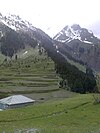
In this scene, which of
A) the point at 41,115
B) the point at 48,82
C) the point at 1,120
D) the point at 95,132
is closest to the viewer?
the point at 95,132

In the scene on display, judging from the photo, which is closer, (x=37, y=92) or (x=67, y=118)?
(x=67, y=118)

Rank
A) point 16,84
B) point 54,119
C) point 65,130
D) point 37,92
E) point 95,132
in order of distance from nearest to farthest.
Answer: point 95,132, point 65,130, point 54,119, point 37,92, point 16,84

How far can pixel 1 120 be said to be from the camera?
202ft

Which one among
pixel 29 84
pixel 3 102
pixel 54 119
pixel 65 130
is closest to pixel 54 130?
pixel 65 130

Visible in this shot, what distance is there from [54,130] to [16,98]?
76595 mm

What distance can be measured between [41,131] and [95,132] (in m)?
7.35

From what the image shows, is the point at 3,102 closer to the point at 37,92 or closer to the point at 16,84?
the point at 37,92

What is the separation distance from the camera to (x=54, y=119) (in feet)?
189

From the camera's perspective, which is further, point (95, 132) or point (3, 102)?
point (3, 102)

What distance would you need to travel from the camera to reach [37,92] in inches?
6245

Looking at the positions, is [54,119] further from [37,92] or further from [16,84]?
[16,84]

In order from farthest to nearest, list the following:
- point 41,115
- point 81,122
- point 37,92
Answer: point 37,92 → point 41,115 → point 81,122

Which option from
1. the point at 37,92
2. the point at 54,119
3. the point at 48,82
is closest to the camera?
the point at 54,119

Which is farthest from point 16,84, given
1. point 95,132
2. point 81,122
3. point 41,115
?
point 95,132
